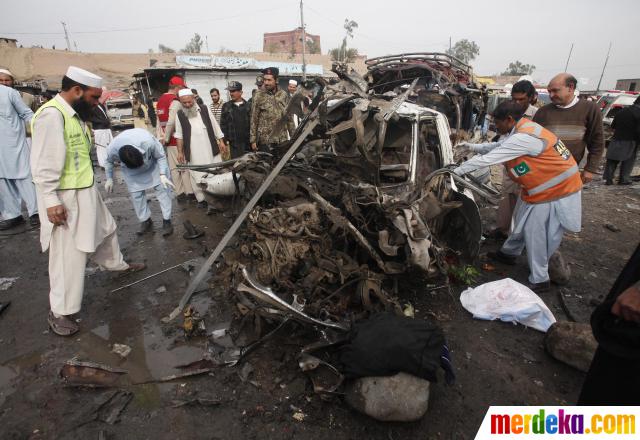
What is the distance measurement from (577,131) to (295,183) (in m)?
3.37

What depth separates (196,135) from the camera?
555 centimetres

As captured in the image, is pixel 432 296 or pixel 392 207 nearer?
pixel 392 207

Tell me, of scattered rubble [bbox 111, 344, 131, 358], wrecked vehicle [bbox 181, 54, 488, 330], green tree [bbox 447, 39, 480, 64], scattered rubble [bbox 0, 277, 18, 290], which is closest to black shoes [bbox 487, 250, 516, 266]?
wrecked vehicle [bbox 181, 54, 488, 330]

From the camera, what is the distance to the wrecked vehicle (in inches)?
106

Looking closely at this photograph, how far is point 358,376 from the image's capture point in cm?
215

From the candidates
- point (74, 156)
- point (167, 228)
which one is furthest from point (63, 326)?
point (167, 228)

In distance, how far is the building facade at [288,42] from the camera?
182ft

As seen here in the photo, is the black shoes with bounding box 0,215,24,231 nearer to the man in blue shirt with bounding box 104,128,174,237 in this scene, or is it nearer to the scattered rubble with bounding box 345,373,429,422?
the man in blue shirt with bounding box 104,128,174,237

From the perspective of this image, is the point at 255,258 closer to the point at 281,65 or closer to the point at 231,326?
the point at 231,326

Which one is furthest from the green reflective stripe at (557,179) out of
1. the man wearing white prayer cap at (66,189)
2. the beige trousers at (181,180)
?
the beige trousers at (181,180)

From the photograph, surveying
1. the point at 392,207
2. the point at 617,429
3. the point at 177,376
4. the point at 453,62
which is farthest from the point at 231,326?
the point at 453,62

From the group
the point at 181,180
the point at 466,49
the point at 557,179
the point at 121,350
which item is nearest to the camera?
the point at 121,350

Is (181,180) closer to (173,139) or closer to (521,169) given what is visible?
(173,139)

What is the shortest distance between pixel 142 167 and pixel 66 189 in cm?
173
